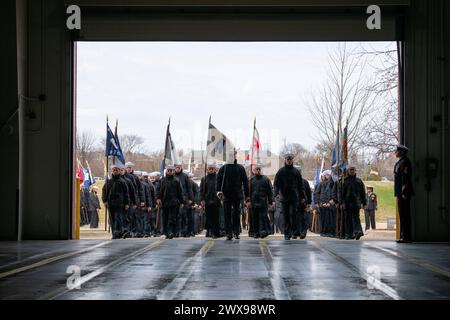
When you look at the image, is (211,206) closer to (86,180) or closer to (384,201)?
(86,180)

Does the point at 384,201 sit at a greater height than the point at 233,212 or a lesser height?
lesser

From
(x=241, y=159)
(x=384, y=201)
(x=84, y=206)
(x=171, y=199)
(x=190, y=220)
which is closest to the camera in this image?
(x=171, y=199)

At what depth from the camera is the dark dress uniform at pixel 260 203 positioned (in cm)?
1841

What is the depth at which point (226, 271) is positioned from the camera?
32.7 ft

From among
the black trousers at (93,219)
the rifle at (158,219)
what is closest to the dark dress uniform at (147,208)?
the rifle at (158,219)

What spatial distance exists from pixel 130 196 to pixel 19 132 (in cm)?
439

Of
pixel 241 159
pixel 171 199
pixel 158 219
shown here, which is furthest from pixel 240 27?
pixel 241 159

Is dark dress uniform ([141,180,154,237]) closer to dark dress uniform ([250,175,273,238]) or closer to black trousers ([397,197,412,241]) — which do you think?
dark dress uniform ([250,175,273,238])

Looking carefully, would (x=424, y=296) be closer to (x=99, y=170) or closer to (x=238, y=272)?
(x=238, y=272)

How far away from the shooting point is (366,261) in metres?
11.5

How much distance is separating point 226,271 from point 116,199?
30.8ft

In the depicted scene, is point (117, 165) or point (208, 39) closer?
point (208, 39)

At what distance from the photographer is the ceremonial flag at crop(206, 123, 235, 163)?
20219mm
